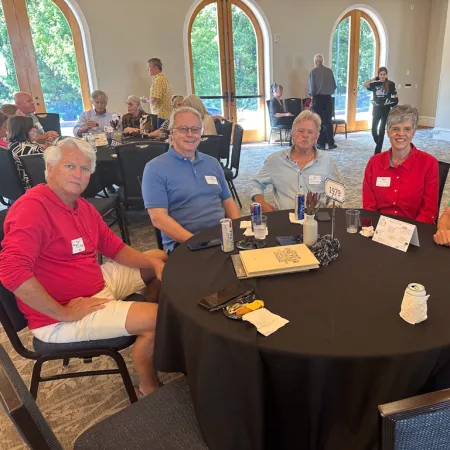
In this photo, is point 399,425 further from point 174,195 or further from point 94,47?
point 94,47

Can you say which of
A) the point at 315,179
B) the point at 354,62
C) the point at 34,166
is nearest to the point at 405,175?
the point at 315,179

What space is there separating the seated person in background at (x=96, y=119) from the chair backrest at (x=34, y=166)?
6.68ft

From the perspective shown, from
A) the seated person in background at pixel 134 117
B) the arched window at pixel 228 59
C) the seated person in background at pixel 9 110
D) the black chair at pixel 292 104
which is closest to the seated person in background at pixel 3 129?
the seated person in background at pixel 9 110

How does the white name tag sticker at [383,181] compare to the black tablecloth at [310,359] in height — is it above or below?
above

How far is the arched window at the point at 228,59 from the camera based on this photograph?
7.79 meters

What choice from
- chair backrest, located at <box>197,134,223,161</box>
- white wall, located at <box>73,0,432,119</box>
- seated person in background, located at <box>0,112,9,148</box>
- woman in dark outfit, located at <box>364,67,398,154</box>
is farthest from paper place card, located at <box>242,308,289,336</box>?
white wall, located at <box>73,0,432,119</box>

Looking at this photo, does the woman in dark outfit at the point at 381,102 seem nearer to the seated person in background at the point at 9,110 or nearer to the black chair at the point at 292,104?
the black chair at the point at 292,104

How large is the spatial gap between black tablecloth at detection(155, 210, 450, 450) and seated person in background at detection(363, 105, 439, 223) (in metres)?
0.98

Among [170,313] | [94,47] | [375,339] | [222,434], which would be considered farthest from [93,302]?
[94,47]

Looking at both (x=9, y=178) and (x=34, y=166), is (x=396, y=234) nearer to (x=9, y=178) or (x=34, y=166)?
(x=34, y=166)

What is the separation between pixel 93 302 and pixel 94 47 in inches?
255

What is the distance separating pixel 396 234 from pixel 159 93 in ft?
16.7

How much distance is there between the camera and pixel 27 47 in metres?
6.23

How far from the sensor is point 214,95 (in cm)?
825
